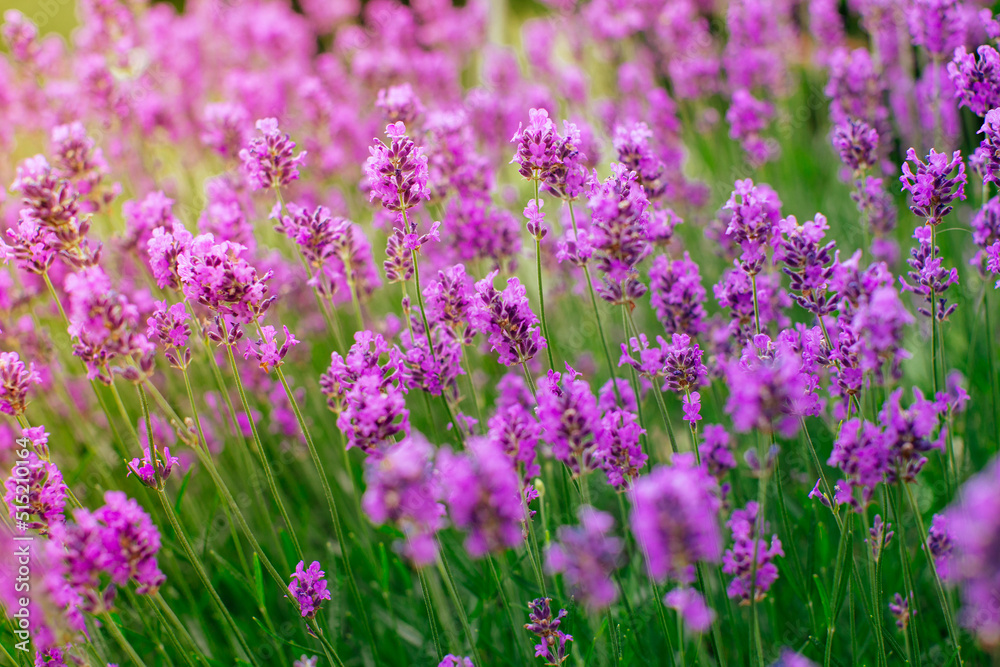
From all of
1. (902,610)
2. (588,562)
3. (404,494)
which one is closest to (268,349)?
(404,494)

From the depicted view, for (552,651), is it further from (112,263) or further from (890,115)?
(890,115)

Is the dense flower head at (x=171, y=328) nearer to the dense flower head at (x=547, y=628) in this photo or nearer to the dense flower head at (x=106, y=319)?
the dense flower head at (x=106, y=319)

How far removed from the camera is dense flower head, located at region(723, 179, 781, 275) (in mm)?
1830

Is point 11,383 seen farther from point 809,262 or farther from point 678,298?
point 809,262

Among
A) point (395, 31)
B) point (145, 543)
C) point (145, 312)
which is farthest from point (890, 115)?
point (145, 543)

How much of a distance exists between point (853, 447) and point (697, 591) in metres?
0.76

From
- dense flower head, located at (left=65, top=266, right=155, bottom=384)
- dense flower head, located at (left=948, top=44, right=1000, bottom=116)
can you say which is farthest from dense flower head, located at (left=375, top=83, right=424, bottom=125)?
dense flower head, located at (left=948, top=44, right=1000, bottom=116)

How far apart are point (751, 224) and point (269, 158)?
4.89 feet

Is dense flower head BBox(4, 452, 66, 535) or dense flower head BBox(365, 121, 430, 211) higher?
dense flower head BBox(365, 121, 430, 211)

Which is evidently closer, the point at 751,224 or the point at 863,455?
the point at 863,455

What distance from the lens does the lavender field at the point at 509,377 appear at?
56.4 inches

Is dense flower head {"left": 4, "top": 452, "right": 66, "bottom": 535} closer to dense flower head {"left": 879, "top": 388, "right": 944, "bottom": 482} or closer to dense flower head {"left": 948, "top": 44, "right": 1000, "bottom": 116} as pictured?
dense flower head {"left": 879, "top": 388, "right": 944, "bottom": 482}

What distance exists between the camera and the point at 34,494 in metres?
1.72

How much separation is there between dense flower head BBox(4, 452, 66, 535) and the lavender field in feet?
0.05
